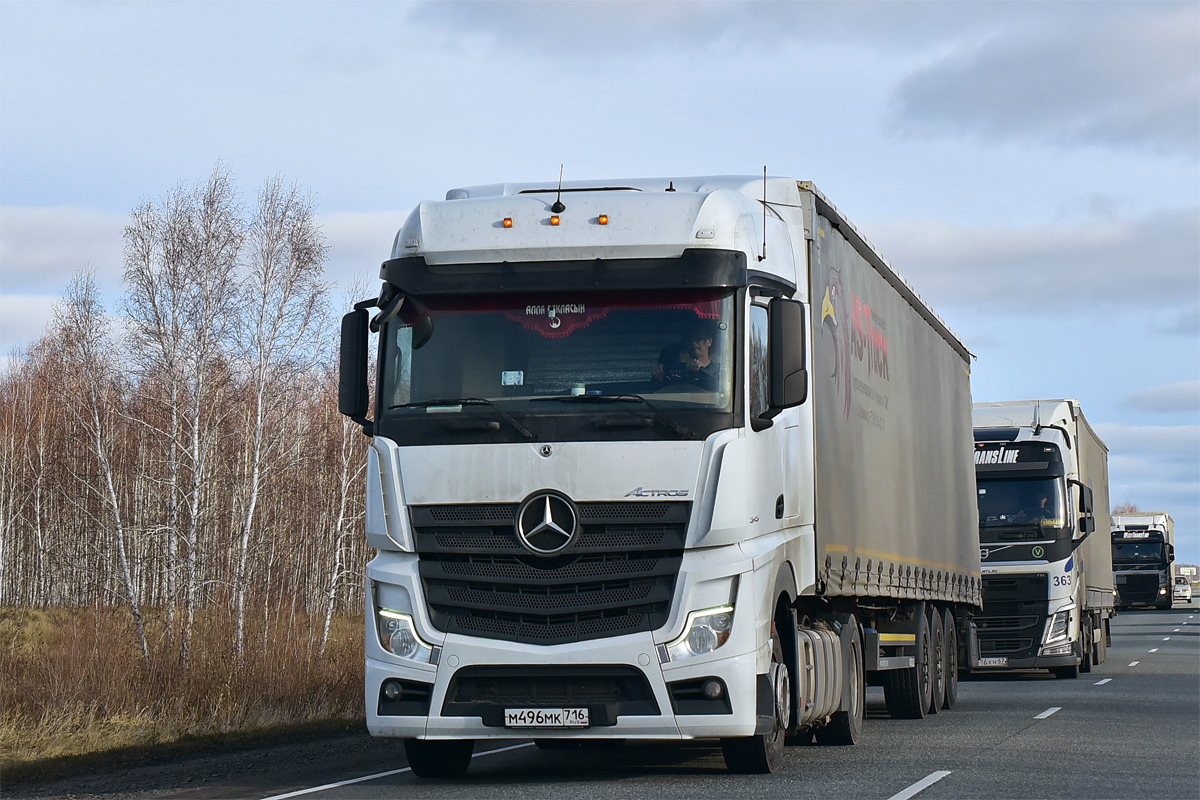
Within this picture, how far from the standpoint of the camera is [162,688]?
1497 cm

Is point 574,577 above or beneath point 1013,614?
above

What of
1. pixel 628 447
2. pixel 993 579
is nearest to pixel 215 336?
pixel 993 579

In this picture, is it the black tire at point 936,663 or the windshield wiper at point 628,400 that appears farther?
the black tire at point 936,663

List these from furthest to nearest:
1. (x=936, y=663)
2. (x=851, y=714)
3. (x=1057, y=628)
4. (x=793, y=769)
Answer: (x=1057, y=628), (x=936, y=663), (x=851, y=714), (x=793, y=769)

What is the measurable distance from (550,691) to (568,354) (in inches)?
81.2

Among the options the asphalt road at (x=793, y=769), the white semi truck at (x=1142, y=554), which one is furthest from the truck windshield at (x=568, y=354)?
the white semi truck at (x=1142, y=554)

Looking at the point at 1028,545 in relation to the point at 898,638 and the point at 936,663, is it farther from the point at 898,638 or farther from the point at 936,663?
the point at 898,638

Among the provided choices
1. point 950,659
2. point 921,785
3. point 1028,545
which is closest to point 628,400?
point 921,785

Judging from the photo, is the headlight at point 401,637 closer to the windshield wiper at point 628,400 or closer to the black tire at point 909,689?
the windshield wiper at point 628,400

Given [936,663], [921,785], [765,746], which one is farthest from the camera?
[936,663]

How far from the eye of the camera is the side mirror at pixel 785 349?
9.14 meters

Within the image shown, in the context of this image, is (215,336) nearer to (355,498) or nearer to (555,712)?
(355,498)

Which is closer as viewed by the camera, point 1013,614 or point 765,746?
point 765,746

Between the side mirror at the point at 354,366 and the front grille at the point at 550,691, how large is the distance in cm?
184
